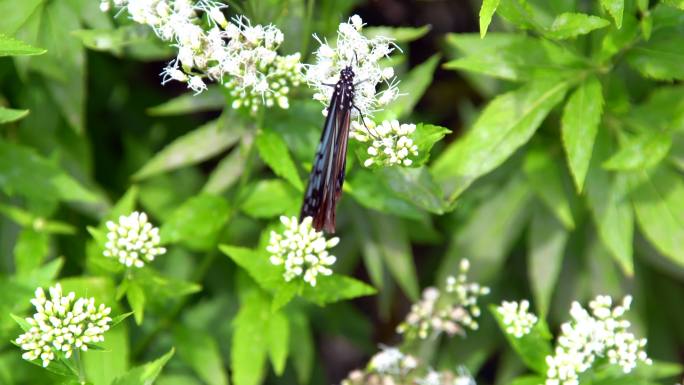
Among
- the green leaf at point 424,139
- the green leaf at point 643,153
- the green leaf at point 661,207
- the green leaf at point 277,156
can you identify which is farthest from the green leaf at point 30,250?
the green leaf at point 661,207

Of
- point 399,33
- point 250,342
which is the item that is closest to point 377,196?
point 399,33

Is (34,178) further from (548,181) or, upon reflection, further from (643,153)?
(643,153)

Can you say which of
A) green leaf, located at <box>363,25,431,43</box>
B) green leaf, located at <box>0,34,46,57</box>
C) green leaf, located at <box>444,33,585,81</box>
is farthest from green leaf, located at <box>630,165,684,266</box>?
green leaf, located at <box>0,34,46,57</box>

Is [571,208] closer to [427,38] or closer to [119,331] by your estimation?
[427,38]

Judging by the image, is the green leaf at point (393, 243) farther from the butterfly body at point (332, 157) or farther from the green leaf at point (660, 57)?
the green leaf at point (660, 57)

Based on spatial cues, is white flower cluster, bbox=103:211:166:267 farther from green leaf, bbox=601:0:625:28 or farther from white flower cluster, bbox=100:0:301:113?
green leaf, bbox=601:0:625:28
